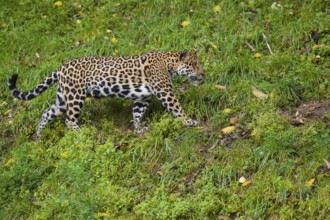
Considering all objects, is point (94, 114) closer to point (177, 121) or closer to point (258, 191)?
point (177, 121)

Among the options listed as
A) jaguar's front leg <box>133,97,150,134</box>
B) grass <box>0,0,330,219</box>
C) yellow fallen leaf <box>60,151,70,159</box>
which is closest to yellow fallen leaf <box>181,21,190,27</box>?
grass <box>0,0,330,219</box>

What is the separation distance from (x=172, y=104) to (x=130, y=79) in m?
0.76

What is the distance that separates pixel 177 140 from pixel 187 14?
3.74 m

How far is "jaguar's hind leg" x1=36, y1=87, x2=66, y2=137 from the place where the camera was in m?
12.7

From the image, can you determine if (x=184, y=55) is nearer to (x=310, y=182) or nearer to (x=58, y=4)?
(x=310, y=182)

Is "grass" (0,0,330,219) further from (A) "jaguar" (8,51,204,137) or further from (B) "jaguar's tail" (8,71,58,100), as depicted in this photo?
(B) "jaguar's tail" (8,71,58,100)

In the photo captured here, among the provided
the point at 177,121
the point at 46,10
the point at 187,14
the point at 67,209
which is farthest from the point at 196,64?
the point at 46,10

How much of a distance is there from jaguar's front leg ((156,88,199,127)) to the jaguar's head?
0.53 meters

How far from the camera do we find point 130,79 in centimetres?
1229

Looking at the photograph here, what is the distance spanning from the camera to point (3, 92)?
14.2 meters

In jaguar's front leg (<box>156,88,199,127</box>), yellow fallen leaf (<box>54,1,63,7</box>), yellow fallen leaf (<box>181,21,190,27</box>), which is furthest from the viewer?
yellow fallen leaf (<box>54,1,63,7</box>)

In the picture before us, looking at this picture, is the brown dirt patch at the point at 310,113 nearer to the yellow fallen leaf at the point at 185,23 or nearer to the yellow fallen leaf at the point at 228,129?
the yellow fallen leaf at the point at 228,129

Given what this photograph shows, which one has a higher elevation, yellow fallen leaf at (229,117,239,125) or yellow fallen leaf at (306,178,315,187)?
yellow fallen leaf at (306,178,315,187)

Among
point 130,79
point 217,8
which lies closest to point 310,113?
point 130,79
